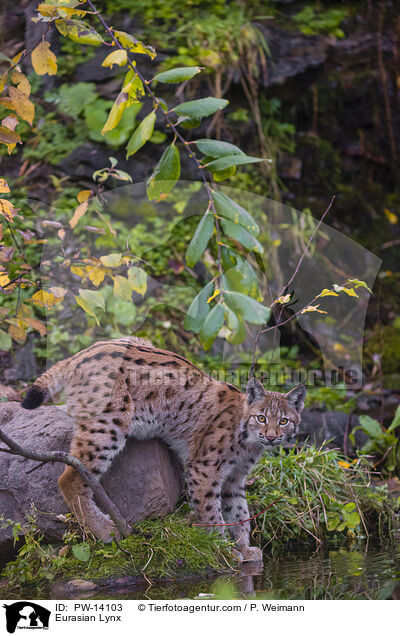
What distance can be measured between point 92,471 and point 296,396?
1.13 metres

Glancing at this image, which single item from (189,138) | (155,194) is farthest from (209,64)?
(155,194)

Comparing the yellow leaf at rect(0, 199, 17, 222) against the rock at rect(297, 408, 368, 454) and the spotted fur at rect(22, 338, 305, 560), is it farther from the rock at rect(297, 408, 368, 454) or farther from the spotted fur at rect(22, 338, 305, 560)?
the rock at rect(297, 408, 368, 454)

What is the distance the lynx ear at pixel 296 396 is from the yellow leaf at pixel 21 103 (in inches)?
73.8

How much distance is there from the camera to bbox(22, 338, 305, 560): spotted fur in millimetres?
3385

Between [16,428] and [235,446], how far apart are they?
1.23 meters

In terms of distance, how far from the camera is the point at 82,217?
402 centimetres

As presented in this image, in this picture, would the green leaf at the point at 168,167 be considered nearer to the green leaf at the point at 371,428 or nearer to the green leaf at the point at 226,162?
the green leaf at the point at 226,162

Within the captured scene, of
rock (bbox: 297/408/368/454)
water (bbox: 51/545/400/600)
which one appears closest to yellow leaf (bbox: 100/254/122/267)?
water (bbox: 51/545/400/600)

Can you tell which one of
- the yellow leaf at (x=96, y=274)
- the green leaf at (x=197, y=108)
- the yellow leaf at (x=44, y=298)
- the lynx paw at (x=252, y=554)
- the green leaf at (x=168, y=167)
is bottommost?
the lynx paw at (x=252, y=554)

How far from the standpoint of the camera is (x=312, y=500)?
13.2 feet

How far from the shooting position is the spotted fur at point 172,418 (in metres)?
3.38

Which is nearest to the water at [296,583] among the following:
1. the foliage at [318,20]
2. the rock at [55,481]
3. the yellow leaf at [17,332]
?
the rock at [55,481]

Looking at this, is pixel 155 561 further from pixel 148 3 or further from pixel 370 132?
pixel 370 132
